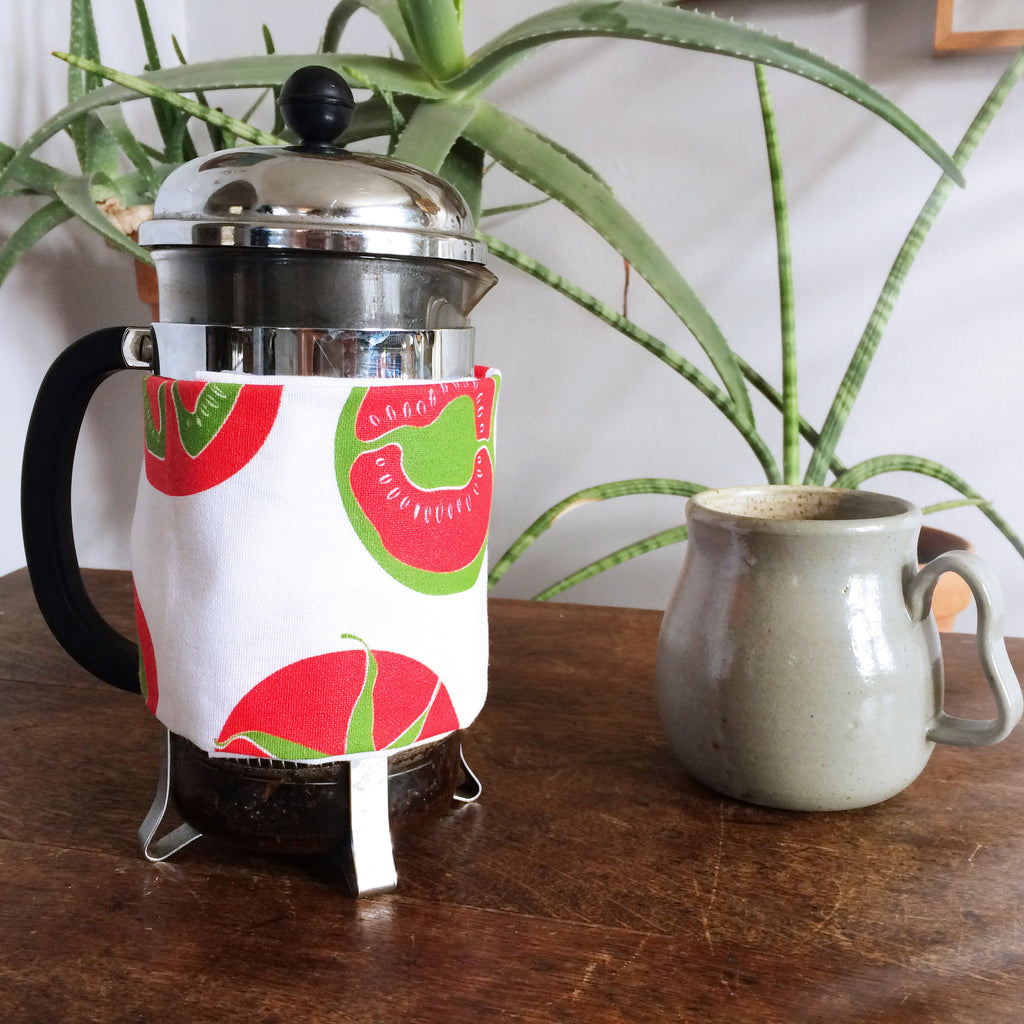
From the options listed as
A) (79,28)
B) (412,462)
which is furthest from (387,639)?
(79,28)

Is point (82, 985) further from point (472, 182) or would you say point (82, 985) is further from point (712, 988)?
point (472, 182)

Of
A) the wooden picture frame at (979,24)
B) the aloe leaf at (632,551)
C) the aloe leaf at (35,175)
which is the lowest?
the aloe leaf at (632,551)

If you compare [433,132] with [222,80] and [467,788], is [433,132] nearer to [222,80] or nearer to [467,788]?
[222,80]

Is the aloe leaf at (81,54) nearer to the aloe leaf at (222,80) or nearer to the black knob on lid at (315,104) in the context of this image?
the aloe leaf at (222,80)

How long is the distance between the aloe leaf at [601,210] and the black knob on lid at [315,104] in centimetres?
24

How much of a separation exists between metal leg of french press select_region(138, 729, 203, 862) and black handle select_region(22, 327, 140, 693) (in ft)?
0.13

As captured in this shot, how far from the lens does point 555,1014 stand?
0.86 ft

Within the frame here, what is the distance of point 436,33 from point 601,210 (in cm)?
14

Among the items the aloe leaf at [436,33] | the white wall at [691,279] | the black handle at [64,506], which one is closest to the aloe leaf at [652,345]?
the aloe leaf at [436,33]

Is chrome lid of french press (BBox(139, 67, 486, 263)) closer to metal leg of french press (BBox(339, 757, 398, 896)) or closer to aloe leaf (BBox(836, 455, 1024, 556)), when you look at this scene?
metal leg of french press (BBox(339, 757, 398, 896))

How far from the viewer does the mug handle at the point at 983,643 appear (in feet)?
1.17

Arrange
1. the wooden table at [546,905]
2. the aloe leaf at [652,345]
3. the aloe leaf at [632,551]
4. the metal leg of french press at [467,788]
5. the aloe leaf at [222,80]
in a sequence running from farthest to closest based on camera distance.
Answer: the aloe leaf at [632,551]
the aloe leaf at [652,345]
the aloe leaf at [222,80]
the metal leg of french press at [467,788]
the wooden table at [546,905]

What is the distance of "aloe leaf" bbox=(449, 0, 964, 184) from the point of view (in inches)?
17.0

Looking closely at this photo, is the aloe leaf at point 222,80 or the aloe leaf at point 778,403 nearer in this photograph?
the aloe leaf at point 222,80
